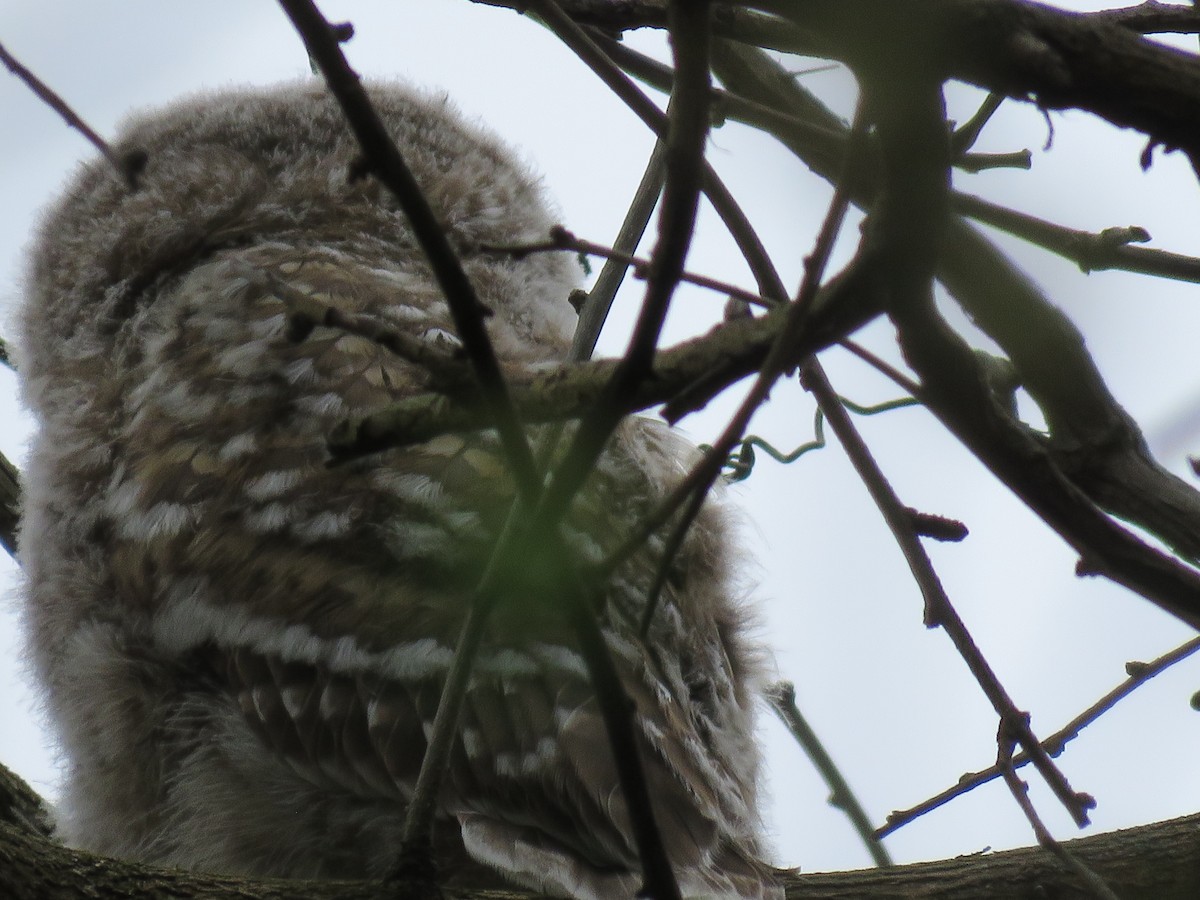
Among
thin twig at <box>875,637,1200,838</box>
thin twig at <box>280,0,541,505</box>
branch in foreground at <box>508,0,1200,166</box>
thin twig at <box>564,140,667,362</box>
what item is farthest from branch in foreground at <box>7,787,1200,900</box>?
branch in foreground at <box>508,0,1200,166</box>

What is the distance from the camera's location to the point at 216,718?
258cm

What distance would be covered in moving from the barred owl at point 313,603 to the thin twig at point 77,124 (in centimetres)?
39

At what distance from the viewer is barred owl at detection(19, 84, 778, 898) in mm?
2119

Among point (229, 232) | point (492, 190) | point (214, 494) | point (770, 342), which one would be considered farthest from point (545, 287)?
point (770, 342)

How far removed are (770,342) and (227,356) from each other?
1888 mm

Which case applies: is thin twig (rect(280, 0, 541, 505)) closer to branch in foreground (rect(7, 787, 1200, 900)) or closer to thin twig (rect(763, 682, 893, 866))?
branch in foreground (rect(7, 787, 1200, 900))

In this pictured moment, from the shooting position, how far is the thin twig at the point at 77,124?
4.70ft

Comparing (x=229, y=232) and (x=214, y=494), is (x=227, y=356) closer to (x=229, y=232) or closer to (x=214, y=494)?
(x=214, y=494)

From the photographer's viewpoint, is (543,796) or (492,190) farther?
(492,190)

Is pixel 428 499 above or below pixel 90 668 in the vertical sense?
above

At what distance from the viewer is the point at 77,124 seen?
4.86 ft

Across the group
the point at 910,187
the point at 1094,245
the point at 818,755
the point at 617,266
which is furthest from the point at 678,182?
the point at 818,755

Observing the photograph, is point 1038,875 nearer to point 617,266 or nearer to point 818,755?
point 818,755

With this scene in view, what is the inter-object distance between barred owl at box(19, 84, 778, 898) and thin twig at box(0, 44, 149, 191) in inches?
15.5
